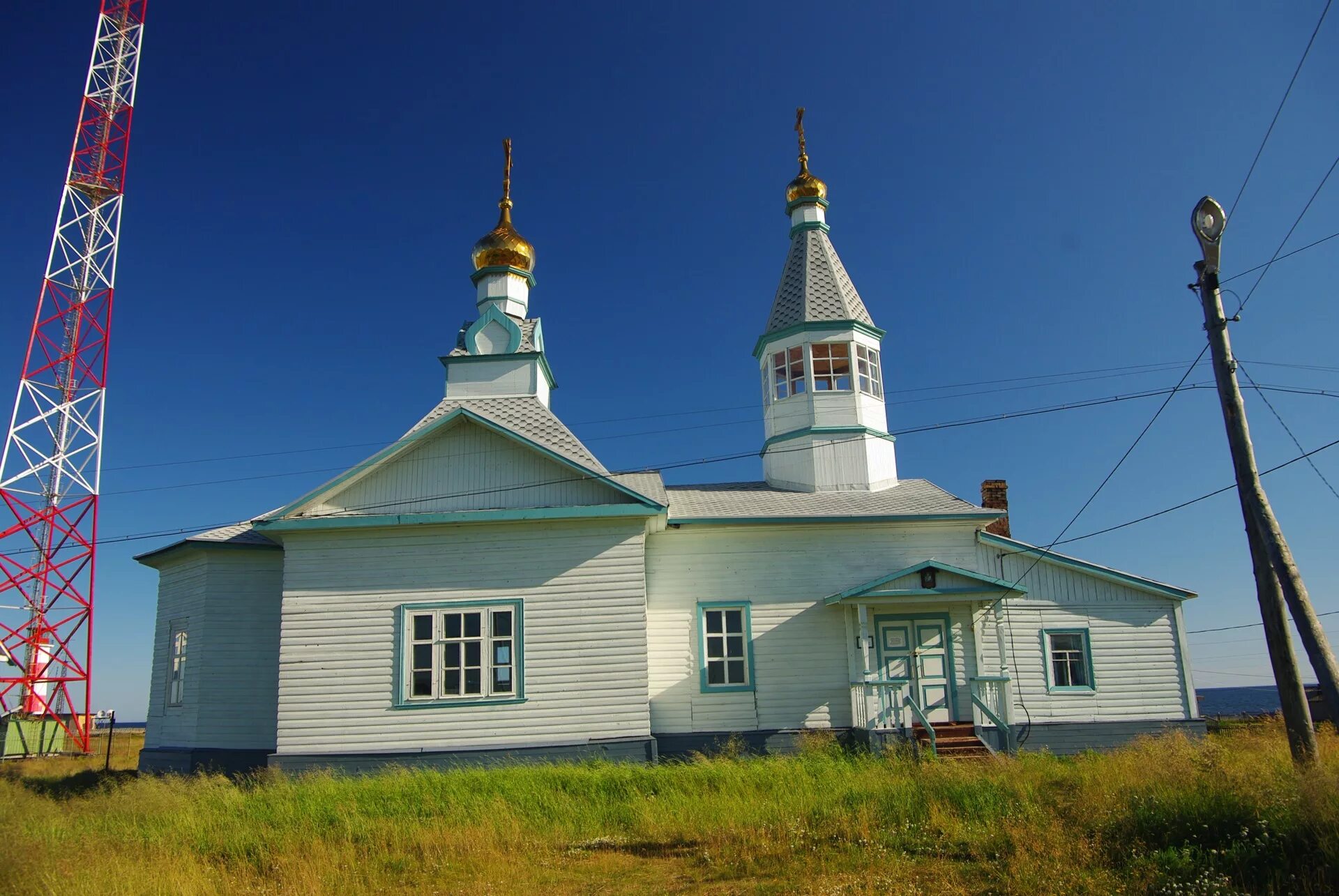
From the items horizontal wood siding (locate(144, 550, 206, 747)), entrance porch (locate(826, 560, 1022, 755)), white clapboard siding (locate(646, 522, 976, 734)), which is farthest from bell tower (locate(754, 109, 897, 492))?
horizontal wood siding (locate(144, 550, 206, 747))

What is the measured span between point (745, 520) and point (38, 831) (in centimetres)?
1081

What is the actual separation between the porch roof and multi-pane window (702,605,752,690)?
6.37ft

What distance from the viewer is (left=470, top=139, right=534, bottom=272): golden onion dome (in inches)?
791

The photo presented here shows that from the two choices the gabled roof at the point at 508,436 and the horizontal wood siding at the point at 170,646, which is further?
the horizontal wood siding at the point at 170,646

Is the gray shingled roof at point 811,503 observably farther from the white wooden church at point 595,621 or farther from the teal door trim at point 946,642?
the teal door trim at point 946,642

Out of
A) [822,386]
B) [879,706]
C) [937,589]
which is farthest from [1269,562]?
[822,386]

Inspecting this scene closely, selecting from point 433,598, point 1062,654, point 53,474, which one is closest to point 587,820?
point 433,598

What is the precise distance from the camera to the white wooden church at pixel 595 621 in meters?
14.3

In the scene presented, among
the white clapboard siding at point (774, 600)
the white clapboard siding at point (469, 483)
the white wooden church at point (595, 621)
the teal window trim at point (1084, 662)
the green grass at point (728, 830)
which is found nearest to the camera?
the green grass at point (728, 830)

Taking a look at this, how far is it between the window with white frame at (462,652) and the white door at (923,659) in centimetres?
649

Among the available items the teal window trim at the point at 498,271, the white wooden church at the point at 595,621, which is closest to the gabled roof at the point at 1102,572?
the white wooden church at the point at 595,621

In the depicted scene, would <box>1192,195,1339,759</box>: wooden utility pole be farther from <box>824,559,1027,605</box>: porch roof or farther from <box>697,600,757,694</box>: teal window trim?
<box>697,600,757,694</box>: teal window trim

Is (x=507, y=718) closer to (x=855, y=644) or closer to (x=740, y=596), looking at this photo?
(x=740, y=596)

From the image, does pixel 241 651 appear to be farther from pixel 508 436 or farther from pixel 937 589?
pixel 937 589
